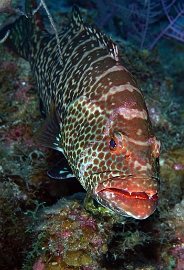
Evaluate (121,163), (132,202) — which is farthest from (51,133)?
(132,202)

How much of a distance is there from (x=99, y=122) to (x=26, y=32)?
3271 mm

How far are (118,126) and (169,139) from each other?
2425 millimetres

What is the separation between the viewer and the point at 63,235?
117 inches

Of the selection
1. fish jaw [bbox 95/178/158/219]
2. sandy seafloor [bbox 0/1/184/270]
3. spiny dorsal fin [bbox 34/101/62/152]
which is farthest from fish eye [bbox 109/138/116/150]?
spiny dorsal fin [bbox 34/101/62/152]

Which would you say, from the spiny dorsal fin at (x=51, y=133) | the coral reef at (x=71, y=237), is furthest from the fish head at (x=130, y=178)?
the spiny dorsal fin at (x=51, y=133)

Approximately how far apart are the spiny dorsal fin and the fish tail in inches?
74.0

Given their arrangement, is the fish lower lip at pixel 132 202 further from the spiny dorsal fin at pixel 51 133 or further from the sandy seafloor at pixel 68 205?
the spiny dorsal fin at pixel 51 133

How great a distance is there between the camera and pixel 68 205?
327cm

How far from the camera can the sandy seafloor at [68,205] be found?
3.01m

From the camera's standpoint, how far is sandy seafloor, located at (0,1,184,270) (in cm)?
301

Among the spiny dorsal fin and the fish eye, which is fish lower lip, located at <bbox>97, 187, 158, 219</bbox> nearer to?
the fish eye

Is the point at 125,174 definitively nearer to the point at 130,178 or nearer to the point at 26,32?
the point at 130,178

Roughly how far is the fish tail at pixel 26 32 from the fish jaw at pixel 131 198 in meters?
3.43

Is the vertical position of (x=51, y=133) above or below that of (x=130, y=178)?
below
